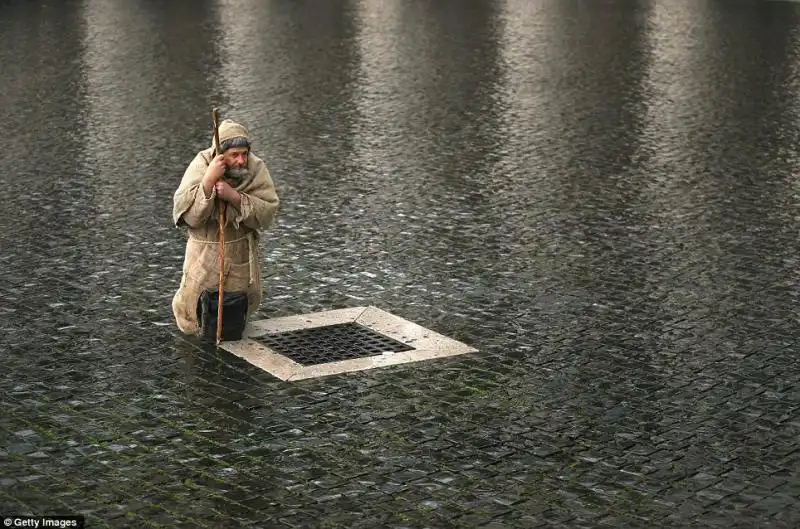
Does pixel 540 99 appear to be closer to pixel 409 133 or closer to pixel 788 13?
pixel 409 133

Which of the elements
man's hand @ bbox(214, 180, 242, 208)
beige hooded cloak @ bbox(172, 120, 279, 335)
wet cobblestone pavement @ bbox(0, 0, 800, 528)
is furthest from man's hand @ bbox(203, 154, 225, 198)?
wet cobblestone pavement @ bbox(0, 0, 800, 528)

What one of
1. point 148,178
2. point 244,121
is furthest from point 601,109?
point 148,178

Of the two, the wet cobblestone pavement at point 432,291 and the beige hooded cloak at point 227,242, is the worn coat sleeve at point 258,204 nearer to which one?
the beige hooded cloak at point 227,242

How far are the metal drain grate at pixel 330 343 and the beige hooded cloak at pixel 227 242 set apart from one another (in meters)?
0.33

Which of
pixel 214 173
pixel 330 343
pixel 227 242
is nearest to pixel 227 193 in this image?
pixel 214 173

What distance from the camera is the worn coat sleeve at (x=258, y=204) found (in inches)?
339

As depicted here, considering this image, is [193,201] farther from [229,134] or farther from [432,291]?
[432,291]

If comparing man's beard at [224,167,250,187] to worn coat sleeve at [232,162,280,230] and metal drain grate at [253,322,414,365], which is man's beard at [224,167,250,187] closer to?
worn coat sleeve at [232,162,280,230]

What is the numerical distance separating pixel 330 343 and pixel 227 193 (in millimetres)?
974

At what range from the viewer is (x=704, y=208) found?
39.6ft

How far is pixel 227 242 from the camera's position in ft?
28.7

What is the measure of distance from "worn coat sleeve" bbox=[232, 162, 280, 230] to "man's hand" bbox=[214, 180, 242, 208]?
40 millimetres

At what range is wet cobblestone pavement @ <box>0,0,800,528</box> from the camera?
6.70 metres

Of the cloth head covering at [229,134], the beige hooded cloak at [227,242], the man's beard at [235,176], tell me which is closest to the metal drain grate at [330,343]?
the beige hooded cloak at [227,242]
